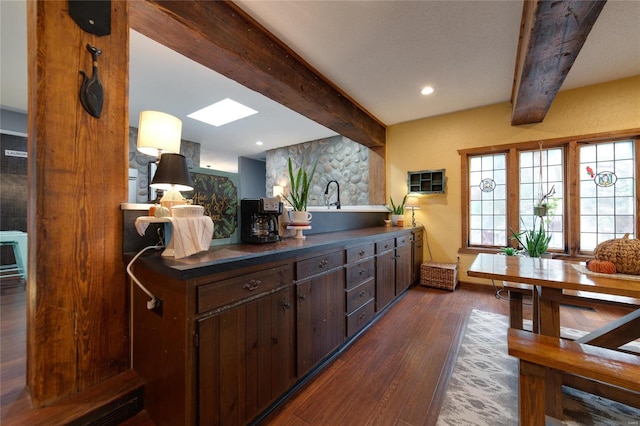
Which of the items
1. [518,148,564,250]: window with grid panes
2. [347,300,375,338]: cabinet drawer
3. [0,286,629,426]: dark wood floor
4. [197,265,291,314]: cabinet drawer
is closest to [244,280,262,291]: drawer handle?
[197,265,291,314]: cabinet drawer

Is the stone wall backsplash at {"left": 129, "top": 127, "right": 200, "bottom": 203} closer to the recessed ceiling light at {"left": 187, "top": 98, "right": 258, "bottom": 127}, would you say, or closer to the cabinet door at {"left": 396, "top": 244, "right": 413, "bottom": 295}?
the recessed ceiling light at {"left": 187, "top": 98, "right": 258, "bottom": 127}

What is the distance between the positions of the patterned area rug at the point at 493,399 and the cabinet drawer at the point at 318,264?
104cm

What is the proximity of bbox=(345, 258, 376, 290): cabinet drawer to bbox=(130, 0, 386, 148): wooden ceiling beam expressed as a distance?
1.77 m

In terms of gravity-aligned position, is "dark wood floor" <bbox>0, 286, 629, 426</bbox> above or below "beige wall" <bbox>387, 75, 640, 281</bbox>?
below

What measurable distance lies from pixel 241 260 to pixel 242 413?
2.38 ft

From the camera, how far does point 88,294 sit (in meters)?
1.18

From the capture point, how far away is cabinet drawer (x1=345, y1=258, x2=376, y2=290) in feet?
6.53

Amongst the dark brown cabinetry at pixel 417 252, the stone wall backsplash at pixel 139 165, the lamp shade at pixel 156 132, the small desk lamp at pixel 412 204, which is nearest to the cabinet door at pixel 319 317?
the lamp shade at pixel 156 132

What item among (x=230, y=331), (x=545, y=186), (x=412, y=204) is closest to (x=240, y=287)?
(x=230, y=331)

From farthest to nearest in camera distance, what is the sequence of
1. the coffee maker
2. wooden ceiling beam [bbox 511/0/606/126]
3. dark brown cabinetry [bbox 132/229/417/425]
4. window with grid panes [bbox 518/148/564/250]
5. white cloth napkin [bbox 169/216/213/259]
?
window with grid panes [bbox 518/148/564/250] → the coffee maker → wooden ceiling beam [bbox 511/0/606/126] → white cloth napkin [bbox 169/216/213/259] → dark brown cabinetry [bbox 132/229/417/425]

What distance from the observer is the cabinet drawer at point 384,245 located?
2.50m

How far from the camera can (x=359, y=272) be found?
2.14m

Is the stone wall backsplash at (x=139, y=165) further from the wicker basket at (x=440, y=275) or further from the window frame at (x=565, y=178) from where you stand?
the window frame at (x=565, y=178)

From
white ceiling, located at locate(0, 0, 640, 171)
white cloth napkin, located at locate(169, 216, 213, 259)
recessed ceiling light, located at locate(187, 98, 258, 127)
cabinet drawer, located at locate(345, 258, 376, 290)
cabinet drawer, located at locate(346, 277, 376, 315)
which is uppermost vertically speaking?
recessed ceiling light, located at locate(187, 98, 258, 127)
